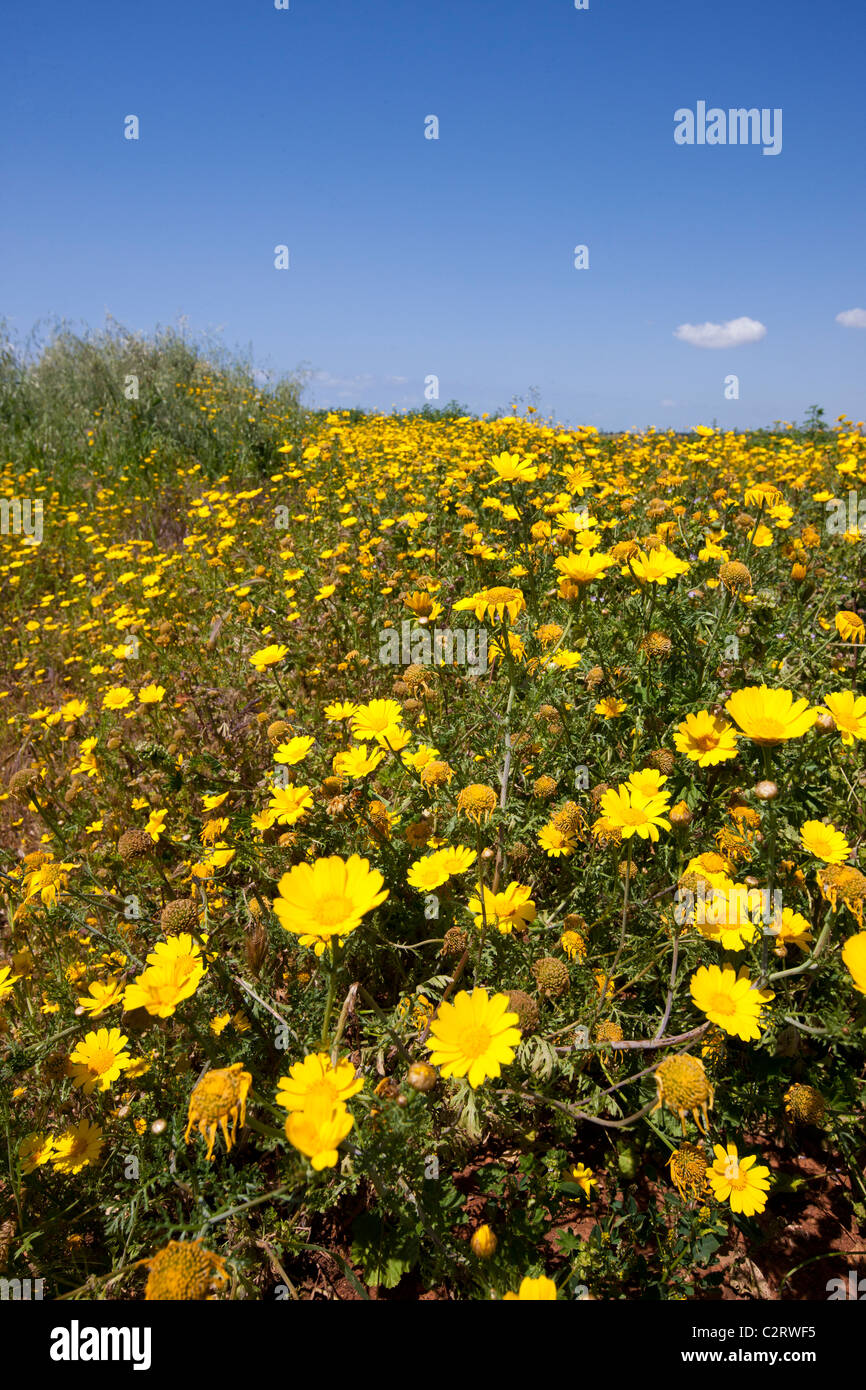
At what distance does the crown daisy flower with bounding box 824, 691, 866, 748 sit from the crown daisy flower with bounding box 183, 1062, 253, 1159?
4.95 ft

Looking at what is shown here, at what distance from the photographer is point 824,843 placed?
1.63 meters

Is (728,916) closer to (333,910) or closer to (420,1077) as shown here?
(420,1077)

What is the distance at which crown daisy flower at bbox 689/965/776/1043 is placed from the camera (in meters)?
1.35

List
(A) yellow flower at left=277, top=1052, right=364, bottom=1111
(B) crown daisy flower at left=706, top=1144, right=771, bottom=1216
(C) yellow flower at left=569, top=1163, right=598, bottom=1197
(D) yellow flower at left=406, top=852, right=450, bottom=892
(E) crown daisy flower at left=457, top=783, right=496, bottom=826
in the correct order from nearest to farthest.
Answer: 1. (A) yellow flower at left=277, top=1052, right=364, bottom=1111
2. (B) crown daisy flower at left=706, top=1144, right=771, bottom=1216
3. (C) yellow flower at left=569, top=1163, right=598, bottom=1197
4. (E) crown daisy flower at left=457, top=783, right=496, bottom=826
5. (D) yellow flower at left=406, top=852, right=450, bottom=892

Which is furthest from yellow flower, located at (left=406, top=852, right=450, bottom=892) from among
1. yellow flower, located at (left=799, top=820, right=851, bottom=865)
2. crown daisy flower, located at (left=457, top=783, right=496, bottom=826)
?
yellow flower, located at (left=799, top=820, right=851, bottom=865)

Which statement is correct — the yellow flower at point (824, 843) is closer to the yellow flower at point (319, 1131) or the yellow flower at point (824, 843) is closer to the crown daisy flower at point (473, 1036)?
the crown daisy flower at point (473, 1036)

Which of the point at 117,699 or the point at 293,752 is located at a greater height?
the point at 117,699

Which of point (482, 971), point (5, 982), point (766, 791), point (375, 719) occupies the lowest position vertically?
point (5, 982)

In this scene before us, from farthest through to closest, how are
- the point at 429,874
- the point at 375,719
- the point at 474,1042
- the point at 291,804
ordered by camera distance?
1. the point at 375,719
2. the point at 291,804
3. the point at 429,874
4. the point at 474,1042

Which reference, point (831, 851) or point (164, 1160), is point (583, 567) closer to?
point (831, 851)

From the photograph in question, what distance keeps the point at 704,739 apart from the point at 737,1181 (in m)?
1.00

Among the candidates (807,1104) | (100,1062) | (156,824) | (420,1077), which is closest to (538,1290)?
(420,1077)

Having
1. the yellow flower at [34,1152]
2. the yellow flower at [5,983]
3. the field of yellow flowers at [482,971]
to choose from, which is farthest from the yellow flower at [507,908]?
the yellow flower at [5,983]

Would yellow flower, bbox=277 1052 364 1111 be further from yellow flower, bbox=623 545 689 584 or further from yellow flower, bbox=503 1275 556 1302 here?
yellow flower, bbox=623 545 689 584
